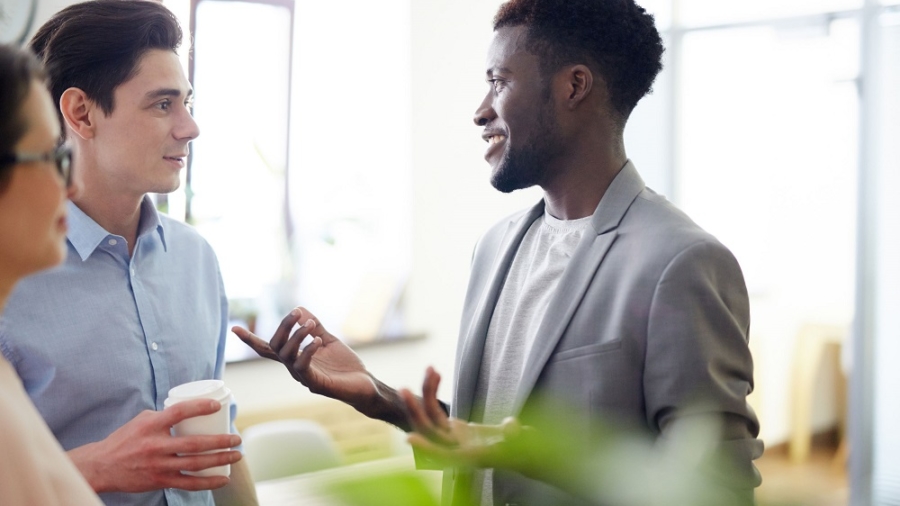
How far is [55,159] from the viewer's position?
88 centimetres

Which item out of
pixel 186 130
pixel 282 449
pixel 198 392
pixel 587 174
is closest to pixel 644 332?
pixel 587 174

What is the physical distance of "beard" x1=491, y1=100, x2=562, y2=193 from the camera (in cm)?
153

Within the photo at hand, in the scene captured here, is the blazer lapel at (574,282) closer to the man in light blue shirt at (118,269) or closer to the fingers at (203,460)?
the fingers at (203,460)

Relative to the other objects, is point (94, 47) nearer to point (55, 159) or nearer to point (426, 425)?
point (55, 159)

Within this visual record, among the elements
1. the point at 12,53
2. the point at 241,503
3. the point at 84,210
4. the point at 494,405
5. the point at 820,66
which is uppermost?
the point at 820,66

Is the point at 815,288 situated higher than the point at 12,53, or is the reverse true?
the point at 12,53

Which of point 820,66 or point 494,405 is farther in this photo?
point 820,66

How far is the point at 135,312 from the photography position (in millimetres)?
1502

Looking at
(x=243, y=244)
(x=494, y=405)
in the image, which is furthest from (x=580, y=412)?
(x=243, y=244)

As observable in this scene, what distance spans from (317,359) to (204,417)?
1.40 feet

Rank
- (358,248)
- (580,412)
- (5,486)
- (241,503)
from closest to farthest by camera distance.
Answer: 1. (5,486)
2. (580,412)
3. (241,503)
4. (358,248)

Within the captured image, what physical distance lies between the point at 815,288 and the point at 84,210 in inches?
148

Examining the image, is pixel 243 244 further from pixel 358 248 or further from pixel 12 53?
pixel 12 53

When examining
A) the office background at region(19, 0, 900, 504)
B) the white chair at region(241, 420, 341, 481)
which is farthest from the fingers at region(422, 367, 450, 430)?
the office background at region(19, 0, 900, 504)
